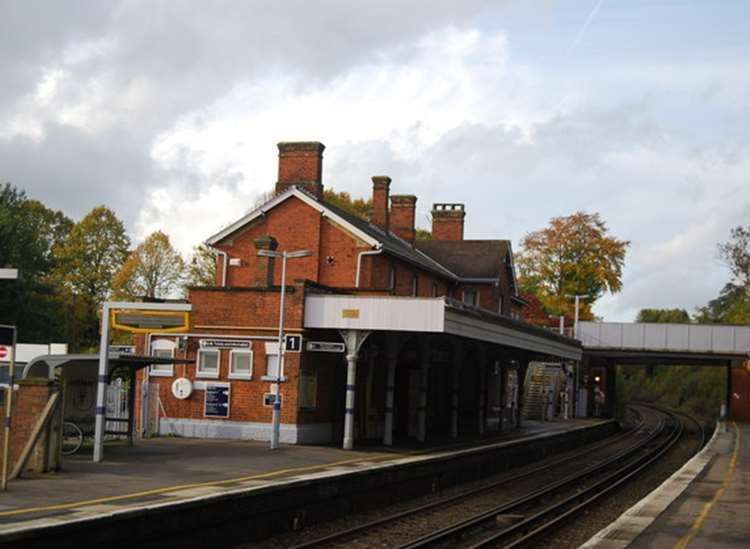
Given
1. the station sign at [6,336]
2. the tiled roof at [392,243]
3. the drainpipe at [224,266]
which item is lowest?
the station sign at [6,336]

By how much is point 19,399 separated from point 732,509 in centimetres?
1142

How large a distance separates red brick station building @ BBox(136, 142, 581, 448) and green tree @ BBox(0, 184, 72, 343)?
48.9 ft

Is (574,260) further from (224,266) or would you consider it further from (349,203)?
(224,266)

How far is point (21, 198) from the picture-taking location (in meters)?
54.2

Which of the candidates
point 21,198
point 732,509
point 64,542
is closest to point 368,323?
point 732,509

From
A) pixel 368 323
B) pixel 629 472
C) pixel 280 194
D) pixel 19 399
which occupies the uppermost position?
pixel 280 194

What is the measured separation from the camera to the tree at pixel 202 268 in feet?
208

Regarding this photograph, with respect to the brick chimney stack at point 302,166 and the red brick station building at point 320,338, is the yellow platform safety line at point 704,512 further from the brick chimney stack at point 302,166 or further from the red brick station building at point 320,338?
the brick chimney stack at point 302,166

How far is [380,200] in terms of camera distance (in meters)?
40.0

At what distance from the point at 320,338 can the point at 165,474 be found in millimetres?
9798

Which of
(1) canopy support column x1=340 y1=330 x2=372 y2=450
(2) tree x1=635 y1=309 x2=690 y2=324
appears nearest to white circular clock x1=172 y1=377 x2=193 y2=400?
(1) canopy support column x1=340 y1=330 x2=372 y2=450

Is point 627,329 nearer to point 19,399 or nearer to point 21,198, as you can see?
point 21,198

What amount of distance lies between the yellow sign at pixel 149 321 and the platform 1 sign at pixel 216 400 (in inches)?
299

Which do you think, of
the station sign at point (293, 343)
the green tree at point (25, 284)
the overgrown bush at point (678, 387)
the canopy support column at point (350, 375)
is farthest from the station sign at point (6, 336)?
the overgrown bush at point (678, 387)
